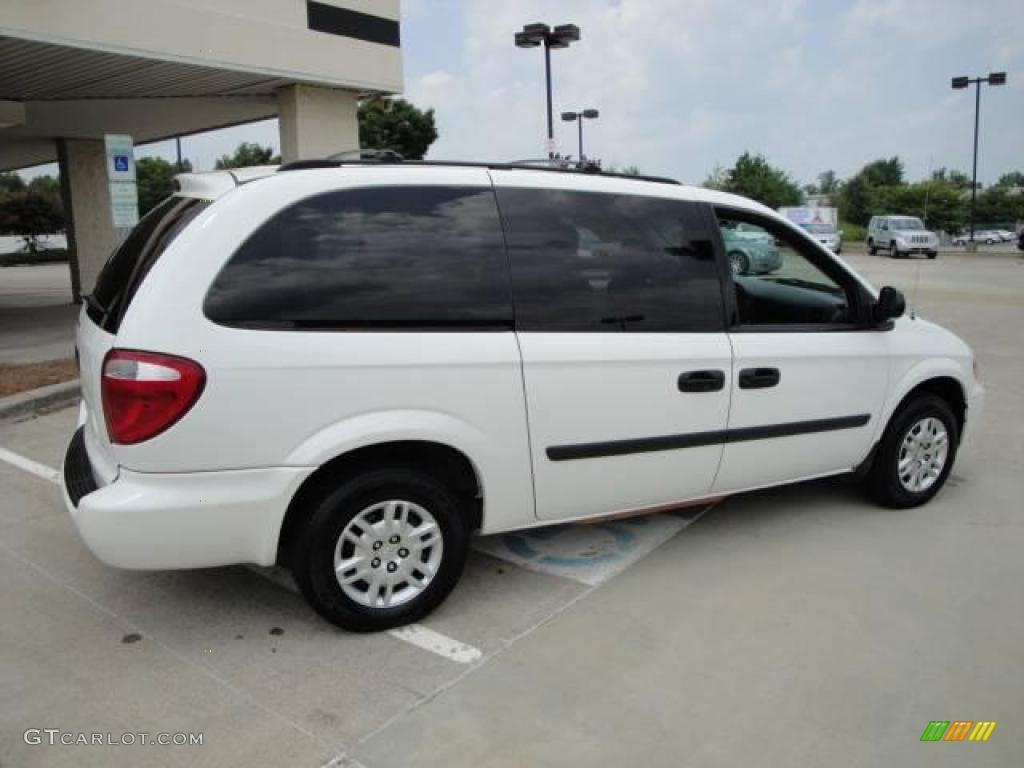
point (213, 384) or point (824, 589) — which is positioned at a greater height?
point (213, 384)

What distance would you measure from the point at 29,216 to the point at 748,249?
4589 centimetres

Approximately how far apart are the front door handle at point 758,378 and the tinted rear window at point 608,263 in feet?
0.87

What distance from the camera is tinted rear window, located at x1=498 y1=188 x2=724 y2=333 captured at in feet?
11.3

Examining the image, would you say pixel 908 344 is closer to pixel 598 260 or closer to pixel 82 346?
pixel 598 260

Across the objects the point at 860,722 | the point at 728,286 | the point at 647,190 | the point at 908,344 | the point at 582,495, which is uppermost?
the point at 647,190

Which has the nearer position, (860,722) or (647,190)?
(860,722)

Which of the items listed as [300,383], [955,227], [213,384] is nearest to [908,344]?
[300,383]

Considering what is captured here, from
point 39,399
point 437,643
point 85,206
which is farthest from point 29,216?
point 437,643

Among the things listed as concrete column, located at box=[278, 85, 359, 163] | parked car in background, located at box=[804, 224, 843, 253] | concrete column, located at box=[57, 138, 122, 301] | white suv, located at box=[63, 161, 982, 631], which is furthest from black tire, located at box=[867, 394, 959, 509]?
parked car in background, located at box=[804, 224, 843, 253]

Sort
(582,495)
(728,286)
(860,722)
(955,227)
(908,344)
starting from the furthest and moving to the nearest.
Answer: (955,227) < (908,344) < (728,286) < (582,495) < (860,722)

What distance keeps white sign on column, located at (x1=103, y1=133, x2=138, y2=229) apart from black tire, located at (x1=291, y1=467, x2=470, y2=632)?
6.60 metres

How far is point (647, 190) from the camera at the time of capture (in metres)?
3.85

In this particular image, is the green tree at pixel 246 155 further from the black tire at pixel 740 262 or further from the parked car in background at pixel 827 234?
the black tire at pixel 740 262

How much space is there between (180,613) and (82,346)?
1213 millimetres
